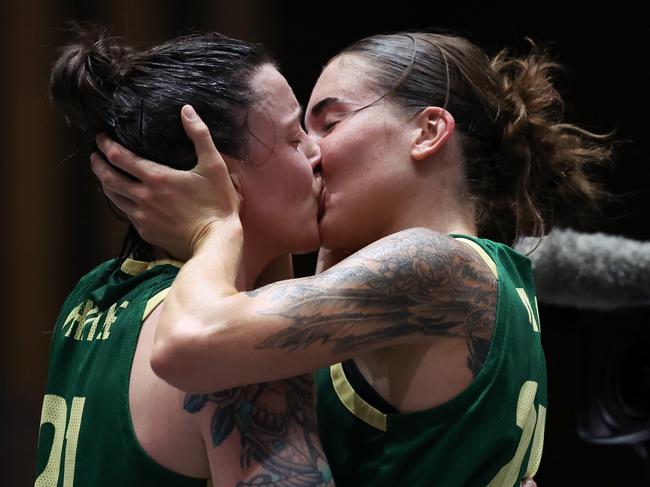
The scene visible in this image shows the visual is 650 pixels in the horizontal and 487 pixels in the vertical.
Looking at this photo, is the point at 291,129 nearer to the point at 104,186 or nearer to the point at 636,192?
the point at 104,186

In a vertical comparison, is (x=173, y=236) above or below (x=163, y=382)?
above

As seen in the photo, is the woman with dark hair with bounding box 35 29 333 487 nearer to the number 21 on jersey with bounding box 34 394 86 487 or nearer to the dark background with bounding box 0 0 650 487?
the number 21 on jersey with bounding box 34 394 86 487

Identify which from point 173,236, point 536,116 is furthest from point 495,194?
point 173,236

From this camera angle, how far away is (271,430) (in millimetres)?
1411

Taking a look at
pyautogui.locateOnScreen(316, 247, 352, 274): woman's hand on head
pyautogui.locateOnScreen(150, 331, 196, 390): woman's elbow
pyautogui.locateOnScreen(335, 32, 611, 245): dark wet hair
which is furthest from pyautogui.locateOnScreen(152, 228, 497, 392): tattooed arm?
pyautogui.locateOnScreen(316, 247, 352, 274): woman's hand on head

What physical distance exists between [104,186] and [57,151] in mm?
1481

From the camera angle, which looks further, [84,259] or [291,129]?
[84,259]

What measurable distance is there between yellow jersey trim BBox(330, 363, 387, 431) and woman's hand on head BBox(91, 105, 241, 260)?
0.31m

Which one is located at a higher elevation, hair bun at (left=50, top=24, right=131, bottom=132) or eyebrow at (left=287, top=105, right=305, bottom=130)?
hair bun at (left=50, top=24, right=131, bottom=132)

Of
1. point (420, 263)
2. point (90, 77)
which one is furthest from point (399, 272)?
point (90, 77)

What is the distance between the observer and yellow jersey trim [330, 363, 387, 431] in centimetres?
157

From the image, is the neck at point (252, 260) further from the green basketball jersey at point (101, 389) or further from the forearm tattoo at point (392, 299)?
the forearm tattoo at point (392, 299)

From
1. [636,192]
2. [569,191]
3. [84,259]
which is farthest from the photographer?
[84,259]

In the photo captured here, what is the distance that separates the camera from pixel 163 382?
147 cm
